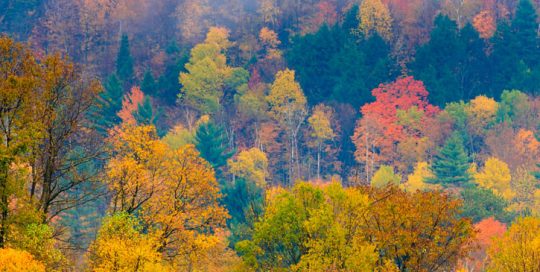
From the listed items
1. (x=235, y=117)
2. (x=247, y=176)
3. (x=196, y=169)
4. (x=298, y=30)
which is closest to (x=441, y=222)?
(x=196, y=169)

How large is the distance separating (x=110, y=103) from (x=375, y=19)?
34270 mm

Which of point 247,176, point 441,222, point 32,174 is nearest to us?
point 32,174

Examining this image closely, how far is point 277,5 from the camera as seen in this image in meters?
144

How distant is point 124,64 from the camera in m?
135

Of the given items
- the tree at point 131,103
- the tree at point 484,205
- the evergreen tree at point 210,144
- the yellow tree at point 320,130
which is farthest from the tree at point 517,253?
the yellow tree at point 320,130

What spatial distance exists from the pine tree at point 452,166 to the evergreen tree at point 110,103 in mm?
29783

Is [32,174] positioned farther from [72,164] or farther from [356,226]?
[356,226]

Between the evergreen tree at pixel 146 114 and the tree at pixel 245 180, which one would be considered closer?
the tree at pixel 245 180

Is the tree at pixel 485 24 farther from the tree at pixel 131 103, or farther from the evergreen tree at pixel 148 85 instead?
the tree at pixel 131 103

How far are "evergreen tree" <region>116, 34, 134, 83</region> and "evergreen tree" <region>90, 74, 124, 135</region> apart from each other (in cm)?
797

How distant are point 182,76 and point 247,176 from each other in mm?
21663

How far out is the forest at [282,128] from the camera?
126 ft

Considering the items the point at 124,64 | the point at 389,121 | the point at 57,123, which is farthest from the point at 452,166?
the point at 57,123

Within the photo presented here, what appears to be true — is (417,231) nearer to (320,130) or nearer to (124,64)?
(320,130)
